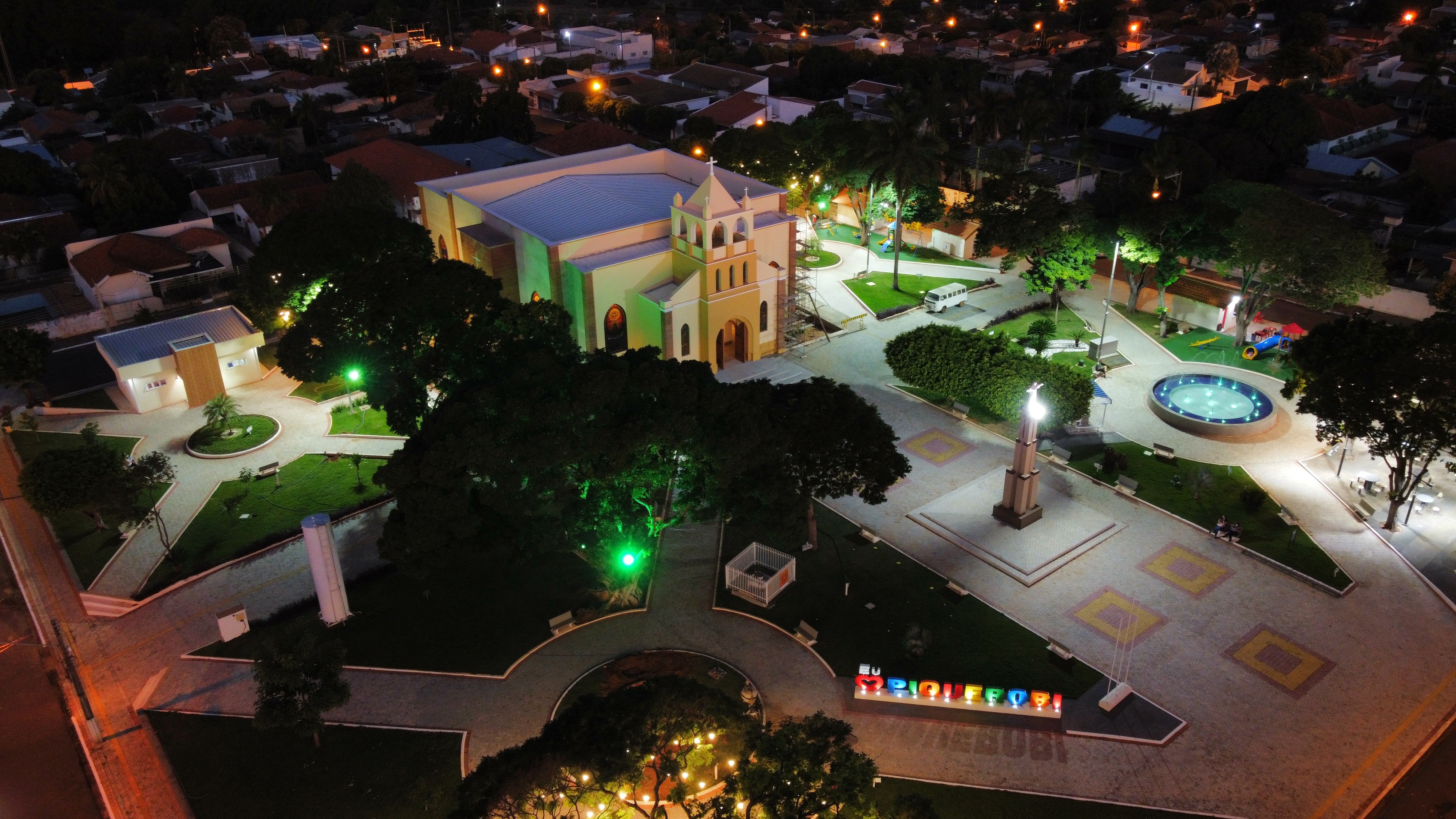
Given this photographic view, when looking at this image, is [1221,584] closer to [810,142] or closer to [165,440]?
[810,142]

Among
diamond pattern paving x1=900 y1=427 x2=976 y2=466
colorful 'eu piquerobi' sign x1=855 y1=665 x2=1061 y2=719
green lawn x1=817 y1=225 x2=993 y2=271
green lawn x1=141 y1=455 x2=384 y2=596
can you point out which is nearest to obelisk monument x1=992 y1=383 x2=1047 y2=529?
diamond pattern paving x1=900 y1=427 x2=976 y2=466

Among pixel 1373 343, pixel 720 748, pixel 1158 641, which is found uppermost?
pixel 1373 343

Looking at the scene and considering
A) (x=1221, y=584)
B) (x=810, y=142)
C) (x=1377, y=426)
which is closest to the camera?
(x=1221, y=584)

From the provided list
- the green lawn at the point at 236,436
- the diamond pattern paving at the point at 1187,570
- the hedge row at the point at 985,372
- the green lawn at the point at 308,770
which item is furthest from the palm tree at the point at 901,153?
the green lawn at the point at 308,770

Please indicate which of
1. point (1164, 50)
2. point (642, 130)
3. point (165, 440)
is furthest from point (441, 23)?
point (165, 440)

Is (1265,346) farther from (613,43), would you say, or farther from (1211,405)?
(613,43)

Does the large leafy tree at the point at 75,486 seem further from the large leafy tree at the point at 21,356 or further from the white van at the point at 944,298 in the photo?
the white van at the point at 944,298
